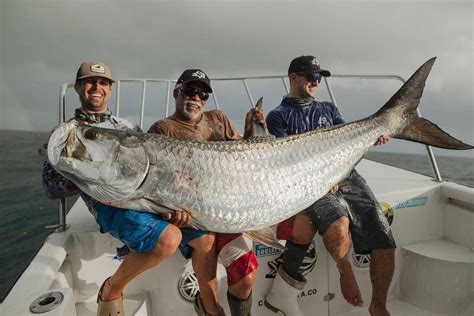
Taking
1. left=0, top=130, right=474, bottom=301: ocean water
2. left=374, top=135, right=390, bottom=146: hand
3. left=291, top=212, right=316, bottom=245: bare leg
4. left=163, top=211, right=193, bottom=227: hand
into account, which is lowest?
left=0, top=130, right=474, bottom=301: ocean water

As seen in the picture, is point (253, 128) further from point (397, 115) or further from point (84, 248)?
point (84, 248)

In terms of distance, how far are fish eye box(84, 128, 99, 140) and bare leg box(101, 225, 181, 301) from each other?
2.25ft

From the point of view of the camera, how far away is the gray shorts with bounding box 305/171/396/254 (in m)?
2.46

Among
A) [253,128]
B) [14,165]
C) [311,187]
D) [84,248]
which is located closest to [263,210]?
[311,187]

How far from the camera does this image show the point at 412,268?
116 inches

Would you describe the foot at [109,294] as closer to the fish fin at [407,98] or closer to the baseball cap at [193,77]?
the baseball cap at [193,77]

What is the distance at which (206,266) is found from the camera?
2141mm

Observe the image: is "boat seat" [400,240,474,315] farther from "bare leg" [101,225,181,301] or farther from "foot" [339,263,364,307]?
"bare leg" [101,225,181,301]

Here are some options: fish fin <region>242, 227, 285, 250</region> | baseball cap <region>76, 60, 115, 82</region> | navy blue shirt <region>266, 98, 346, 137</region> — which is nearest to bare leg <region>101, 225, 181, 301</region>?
fish fin <region>242, 227, 285, 250</region>

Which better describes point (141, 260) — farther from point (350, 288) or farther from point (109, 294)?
point (350, 288)

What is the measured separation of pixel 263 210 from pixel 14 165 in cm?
2317

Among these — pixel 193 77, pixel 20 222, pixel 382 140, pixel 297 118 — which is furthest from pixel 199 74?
pixel 20 222

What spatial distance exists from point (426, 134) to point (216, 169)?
1748mm

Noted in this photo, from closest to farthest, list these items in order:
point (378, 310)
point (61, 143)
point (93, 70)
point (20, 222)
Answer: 1. point (61, 143)
2. point (93, 70)
3. point (378, 310)
4. point (20, 222)
